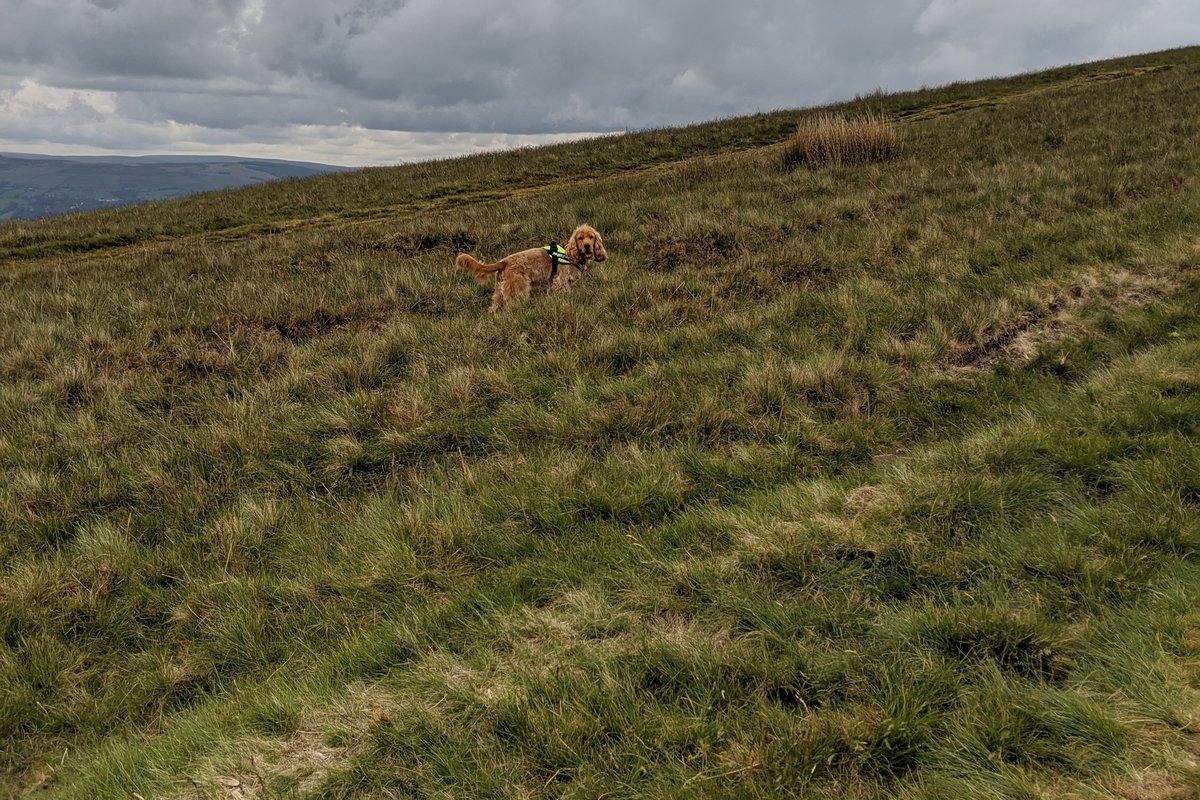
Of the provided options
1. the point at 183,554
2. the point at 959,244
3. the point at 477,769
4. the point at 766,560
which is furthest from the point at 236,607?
the point at 959,244

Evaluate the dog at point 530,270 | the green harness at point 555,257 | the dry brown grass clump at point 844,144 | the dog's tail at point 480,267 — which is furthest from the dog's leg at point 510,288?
the dry brown grass clump at point 844,144

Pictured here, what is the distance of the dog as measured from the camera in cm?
792

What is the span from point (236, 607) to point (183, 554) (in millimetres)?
784

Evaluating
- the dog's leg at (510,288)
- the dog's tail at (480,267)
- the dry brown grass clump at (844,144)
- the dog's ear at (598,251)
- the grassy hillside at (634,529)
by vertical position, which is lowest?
the grassy hillside at (634,529)

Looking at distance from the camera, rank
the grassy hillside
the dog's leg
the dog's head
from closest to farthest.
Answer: the grassy hillside
the dog's leg
the dog's head

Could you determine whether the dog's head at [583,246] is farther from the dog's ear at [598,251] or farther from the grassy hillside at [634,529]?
the grassy hillside at [634,529]

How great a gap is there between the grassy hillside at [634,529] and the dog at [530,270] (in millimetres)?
381

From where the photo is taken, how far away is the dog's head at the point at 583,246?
8766mm

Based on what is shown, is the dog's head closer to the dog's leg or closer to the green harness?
the green harness

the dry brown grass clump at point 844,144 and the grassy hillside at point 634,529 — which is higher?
the dry brown grass clump at point 844,144

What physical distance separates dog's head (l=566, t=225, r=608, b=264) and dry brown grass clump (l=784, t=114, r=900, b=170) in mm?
8964

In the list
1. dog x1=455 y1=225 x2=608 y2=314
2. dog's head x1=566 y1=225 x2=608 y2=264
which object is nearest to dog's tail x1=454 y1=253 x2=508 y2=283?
dog x1=455 y1=225 x2=608 y2=314

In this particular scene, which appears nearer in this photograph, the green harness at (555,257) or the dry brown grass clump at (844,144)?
A: the green harness at (555,257)

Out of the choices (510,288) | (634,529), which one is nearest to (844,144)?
(510,288)
